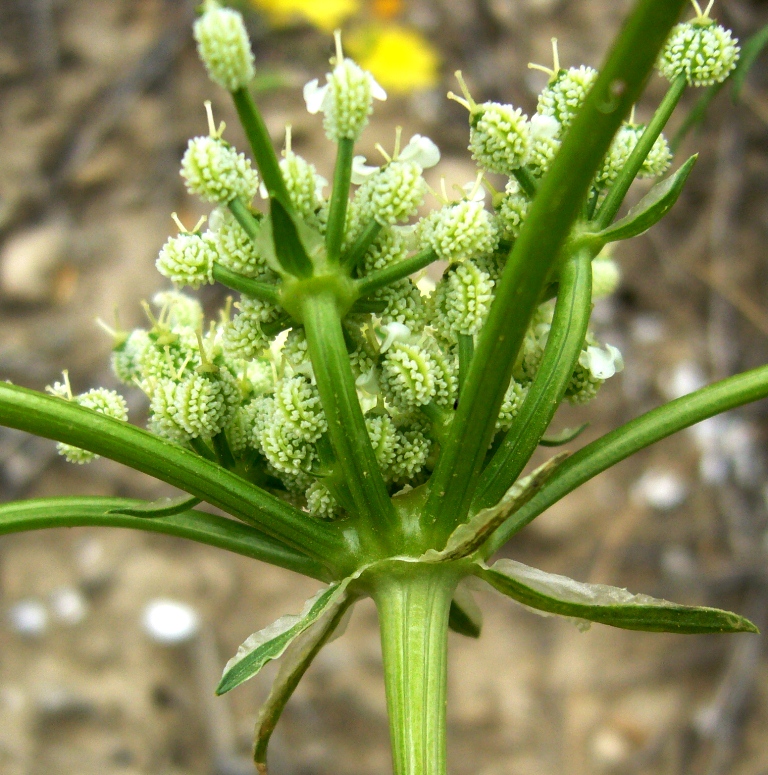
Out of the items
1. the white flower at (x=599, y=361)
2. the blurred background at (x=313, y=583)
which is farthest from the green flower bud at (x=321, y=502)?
the blurred background at (x=313, y=583)


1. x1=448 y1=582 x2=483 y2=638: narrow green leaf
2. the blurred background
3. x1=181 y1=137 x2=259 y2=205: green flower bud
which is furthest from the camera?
the blurred background

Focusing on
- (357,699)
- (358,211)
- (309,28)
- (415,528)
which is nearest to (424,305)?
(358,211)

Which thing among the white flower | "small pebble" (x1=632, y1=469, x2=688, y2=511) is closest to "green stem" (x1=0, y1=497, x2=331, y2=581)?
the white flower

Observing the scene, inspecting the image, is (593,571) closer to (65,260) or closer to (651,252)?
(651,252)

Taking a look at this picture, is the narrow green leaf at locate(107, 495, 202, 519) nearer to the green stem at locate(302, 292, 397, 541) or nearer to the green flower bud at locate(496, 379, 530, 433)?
the green stem at locate(302, 292, 397, 541)

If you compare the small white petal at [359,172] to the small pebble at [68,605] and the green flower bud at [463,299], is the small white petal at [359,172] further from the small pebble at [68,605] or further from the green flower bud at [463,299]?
the small pebble at [68,605]

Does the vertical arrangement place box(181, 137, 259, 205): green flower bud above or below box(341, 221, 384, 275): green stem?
above
